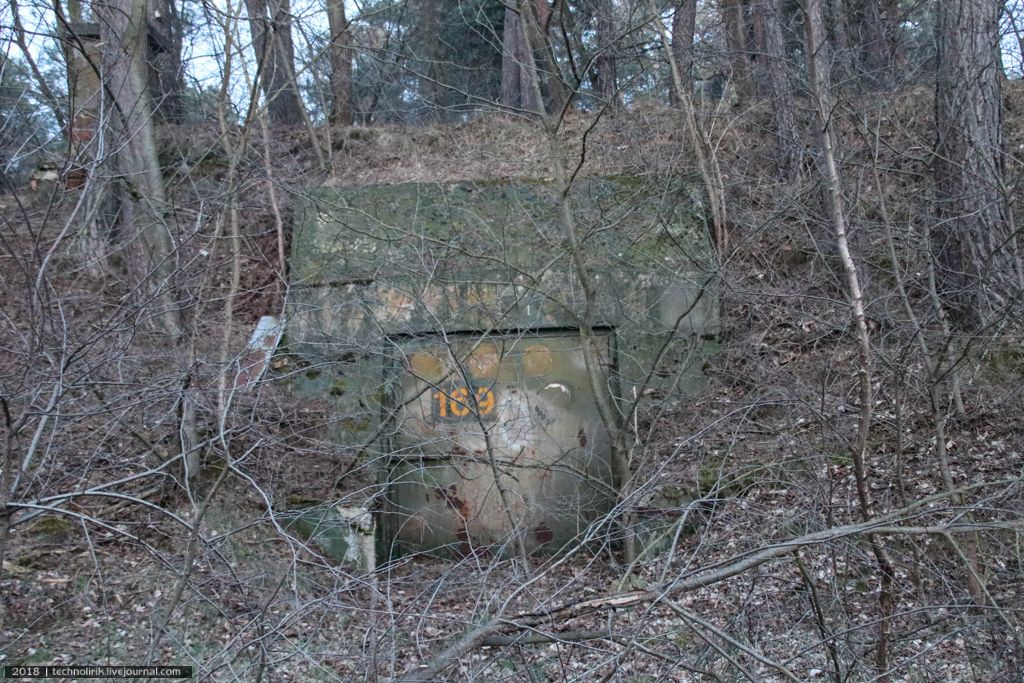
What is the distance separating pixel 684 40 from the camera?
937cm

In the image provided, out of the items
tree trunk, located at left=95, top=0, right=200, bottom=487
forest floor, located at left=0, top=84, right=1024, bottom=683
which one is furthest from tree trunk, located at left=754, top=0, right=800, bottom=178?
tree trunk, located at left=95, top=0, right=200, bottom=487

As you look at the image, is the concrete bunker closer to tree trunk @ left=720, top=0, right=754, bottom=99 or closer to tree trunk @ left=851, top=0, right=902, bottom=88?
tree trunk @ left=851, top=0, right=902, bottom=88

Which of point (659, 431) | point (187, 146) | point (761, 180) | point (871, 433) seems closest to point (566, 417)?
point (659, 431)

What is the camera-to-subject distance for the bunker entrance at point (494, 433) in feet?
24.1

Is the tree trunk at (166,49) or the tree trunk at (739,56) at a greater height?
the tree trunk at (166,49)

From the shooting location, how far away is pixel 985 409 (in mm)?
6402

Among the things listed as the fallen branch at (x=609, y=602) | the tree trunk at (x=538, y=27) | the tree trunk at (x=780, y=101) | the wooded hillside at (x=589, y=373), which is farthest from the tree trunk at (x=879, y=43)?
the fallen branch at (x=609, y=602)

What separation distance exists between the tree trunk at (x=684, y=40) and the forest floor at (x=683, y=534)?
0.60 metres

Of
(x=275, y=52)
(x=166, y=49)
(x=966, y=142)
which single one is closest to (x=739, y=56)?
(x=966, y=142)

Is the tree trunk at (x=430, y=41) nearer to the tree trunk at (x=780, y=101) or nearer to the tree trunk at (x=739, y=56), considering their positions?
the tree trunk at (x=739, y=56)

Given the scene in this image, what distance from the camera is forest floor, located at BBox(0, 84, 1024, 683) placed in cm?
421

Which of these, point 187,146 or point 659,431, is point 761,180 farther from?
point 187,146

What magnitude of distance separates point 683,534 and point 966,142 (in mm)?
4098

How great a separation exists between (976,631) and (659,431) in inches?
125
